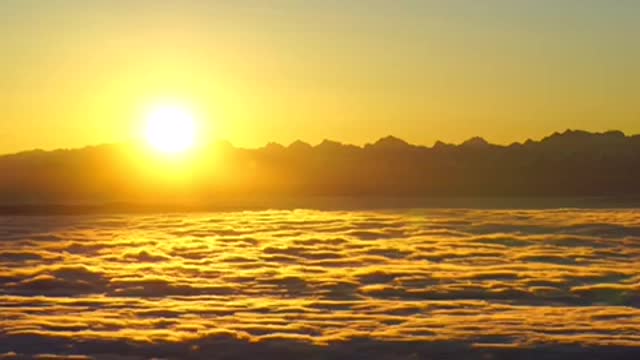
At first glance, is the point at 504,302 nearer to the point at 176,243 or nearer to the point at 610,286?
the point at 610,286

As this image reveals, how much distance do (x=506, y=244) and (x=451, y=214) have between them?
24574mm

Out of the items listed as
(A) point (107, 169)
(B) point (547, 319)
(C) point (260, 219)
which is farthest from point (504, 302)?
(A) point (107, 169)

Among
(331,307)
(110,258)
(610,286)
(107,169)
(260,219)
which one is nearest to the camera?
(331,307)

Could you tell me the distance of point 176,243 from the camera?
50625 mm

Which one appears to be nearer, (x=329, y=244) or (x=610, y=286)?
(x=610, y=286)

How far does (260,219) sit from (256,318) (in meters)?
42.4

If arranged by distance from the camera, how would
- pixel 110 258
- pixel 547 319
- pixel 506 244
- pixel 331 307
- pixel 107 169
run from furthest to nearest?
pixel 107 169, pixel 506 244, pixel 110 258, pixel 331 307, pixel 547 319

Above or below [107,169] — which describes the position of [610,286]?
below

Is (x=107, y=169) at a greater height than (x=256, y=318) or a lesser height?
greater

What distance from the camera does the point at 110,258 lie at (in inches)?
1695

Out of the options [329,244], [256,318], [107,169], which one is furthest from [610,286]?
[107,169]

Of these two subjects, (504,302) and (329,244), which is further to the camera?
(329,244)

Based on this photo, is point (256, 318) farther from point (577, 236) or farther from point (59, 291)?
point (577, 236)

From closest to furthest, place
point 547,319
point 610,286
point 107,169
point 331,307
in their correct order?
1. point 547,319
2. point 331,307
3. point 610,286
4. point 107,169
